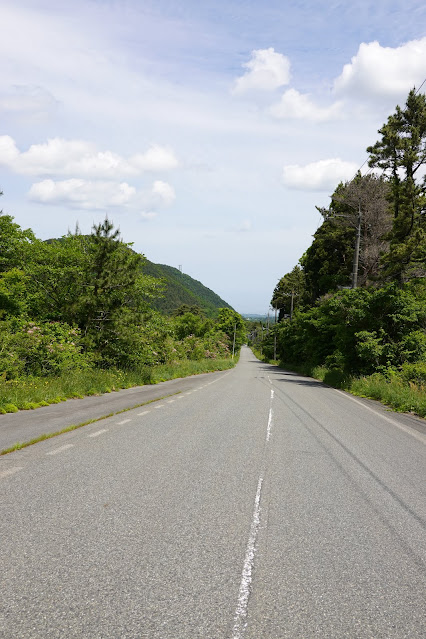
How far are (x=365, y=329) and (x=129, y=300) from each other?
11825 millimetres

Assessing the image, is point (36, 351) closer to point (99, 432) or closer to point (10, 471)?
point (99, 432)

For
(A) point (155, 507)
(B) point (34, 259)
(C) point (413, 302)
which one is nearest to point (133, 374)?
(B) point (34, 259)

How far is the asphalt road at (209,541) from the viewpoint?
9.80 ft

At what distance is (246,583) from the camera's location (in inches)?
136

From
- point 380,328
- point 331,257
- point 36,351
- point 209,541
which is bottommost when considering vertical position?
point 209,541

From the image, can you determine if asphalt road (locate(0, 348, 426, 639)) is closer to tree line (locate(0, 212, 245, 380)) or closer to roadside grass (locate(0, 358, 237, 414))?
roadside grass (locate(0, 358, 237, 414))

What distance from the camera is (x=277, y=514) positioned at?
4.95 m

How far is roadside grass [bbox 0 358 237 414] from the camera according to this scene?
11.9 m

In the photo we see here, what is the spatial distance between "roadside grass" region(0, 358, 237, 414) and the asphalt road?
4417 mm

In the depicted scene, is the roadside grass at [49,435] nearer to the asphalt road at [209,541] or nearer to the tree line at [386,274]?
the asphalt road at [209,541]

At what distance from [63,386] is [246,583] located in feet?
41.4

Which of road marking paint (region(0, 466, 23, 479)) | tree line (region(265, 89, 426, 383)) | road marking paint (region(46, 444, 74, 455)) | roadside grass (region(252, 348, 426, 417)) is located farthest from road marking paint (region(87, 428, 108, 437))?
tree line (region(265, 89, 426, 383))

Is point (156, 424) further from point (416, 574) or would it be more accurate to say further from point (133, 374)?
point (133, 374)

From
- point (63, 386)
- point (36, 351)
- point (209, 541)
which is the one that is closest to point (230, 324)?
point (36, 351)
